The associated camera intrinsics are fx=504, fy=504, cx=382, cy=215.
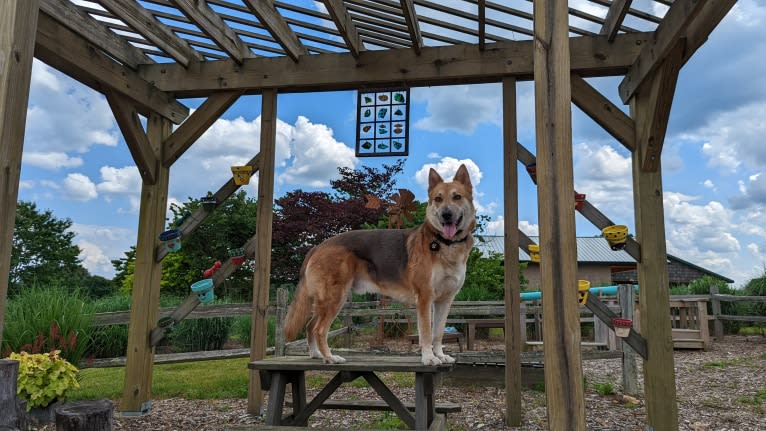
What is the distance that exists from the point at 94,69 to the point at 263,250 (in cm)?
228

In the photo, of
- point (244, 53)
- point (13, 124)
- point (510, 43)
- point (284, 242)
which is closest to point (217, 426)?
point (13, 124)

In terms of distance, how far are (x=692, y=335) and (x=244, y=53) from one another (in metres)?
11.0

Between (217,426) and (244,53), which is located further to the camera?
(244,53)

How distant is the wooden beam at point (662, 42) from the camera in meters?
3.61

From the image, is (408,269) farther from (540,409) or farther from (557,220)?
(540,409)

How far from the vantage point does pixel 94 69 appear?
15.1ft

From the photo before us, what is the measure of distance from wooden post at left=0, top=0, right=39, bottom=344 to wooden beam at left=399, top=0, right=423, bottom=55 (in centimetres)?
272

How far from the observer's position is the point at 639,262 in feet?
15.0

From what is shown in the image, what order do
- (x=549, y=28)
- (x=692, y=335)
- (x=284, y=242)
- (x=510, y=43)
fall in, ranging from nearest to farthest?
(x=549, y=28), (x=510, y=43), (x=692, y=335), (x=284, y=242)

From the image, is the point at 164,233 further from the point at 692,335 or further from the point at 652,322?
the point at 692,335

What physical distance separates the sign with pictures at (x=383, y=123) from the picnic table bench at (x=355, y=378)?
2.16m

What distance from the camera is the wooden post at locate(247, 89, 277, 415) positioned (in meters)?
5.10

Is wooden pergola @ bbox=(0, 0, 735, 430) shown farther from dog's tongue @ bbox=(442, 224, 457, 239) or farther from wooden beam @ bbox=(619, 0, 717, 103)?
dog's tongue @ bbox=(442, 224, 457, 239)

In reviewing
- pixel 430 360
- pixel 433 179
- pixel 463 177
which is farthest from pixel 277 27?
pixel 430 360
